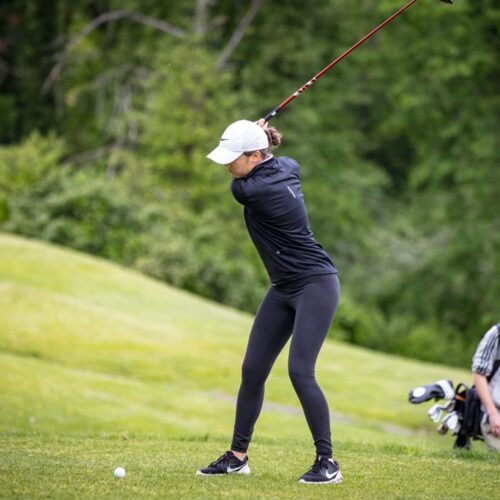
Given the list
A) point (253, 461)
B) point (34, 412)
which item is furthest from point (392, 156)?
point (253, 461)

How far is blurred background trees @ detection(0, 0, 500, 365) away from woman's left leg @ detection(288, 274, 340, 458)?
20.8 metres

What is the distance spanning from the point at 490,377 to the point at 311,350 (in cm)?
258

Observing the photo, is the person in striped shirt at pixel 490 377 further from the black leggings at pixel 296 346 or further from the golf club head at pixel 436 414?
the black leggings at pixel 296 346

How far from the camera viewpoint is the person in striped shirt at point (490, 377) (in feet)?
25.9

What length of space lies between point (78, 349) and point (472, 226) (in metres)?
16.5

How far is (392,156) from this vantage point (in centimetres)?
4331

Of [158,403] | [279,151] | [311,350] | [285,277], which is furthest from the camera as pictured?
[279,151]

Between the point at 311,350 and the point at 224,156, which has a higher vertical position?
the point at 224,156

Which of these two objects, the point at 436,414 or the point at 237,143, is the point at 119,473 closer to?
the point at 237,143

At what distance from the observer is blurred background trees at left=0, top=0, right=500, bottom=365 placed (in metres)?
28.9

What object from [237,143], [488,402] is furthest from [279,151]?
[237,143]

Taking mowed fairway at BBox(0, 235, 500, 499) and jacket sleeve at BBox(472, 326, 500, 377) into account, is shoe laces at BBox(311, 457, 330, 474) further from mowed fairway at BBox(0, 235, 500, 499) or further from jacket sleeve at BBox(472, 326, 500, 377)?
jacket sleeve at BBox(472, 326, 500, 377)

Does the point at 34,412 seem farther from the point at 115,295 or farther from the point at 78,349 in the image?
the point at 115,295

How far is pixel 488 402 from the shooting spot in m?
7.86
